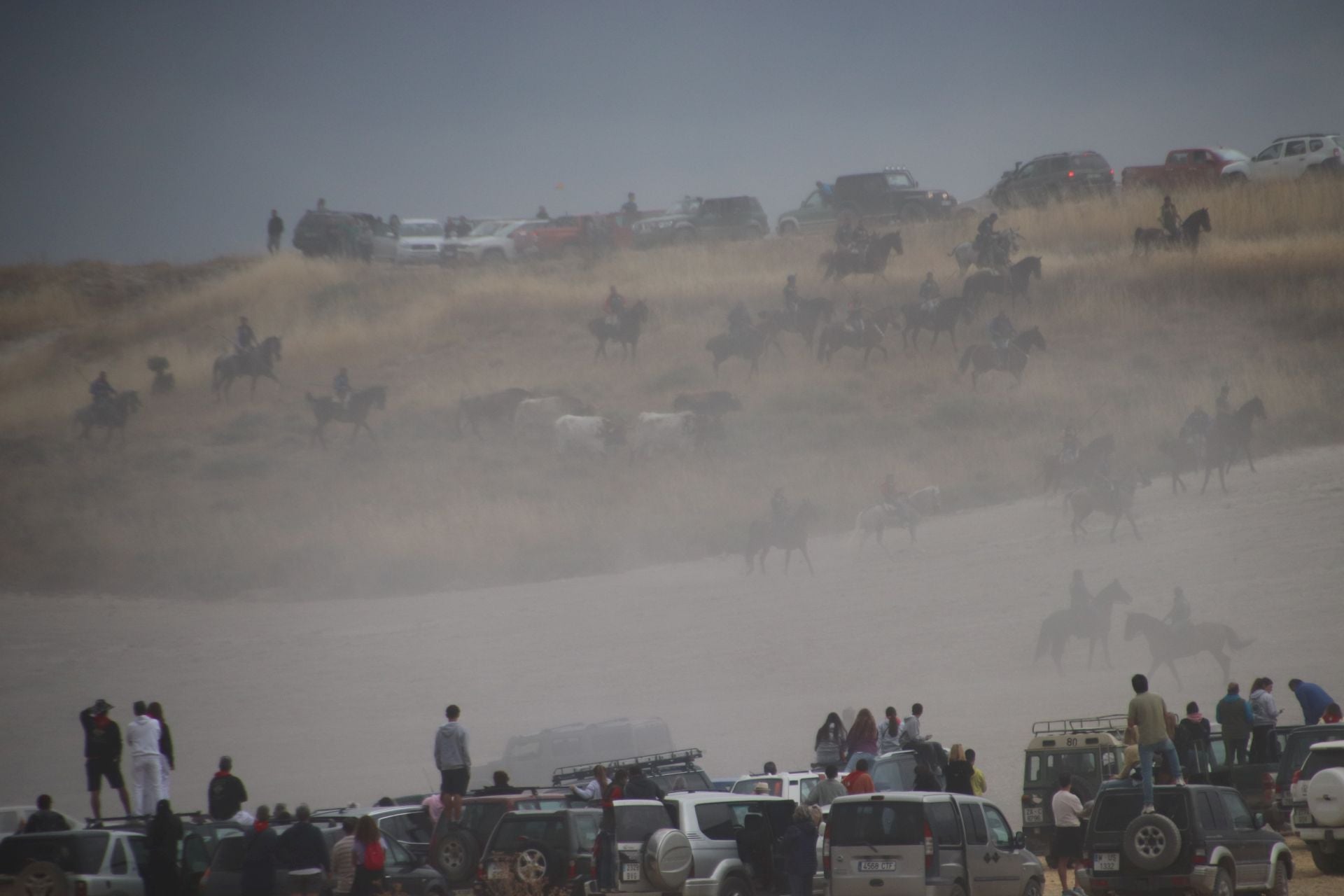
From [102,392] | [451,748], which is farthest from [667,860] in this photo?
[102,392]

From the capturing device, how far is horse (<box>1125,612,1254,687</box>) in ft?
80.1

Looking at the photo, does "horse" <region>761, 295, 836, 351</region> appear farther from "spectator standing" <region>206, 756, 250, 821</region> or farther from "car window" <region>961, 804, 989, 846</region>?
"car window" <region>961, 804, 989, 846</region>

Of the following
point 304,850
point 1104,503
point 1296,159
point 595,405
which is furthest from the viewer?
point 1296,159

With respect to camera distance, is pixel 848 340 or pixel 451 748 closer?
pixel 451 748

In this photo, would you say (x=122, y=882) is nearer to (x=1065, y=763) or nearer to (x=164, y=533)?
(x=1065, y=763)

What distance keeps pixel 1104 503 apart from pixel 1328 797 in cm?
1866

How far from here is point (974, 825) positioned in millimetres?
11703

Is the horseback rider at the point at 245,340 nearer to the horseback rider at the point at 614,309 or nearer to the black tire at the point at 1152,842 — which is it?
the horseback rider at the point at 614,309

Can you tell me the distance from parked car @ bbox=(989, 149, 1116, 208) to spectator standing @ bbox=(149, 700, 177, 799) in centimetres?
4063

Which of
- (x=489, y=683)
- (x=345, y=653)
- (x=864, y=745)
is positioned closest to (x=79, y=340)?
(x=345, y=653)

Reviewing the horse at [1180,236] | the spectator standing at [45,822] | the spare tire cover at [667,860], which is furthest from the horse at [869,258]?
the spectator standing at [45,822]

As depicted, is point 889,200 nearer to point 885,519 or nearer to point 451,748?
point 885,519

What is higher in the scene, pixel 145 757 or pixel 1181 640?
pixel 145 757

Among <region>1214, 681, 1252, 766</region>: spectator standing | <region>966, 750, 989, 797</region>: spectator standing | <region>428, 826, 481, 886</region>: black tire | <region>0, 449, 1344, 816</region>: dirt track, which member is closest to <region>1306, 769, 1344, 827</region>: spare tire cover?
<region>1214, 681, 1252, 766</region>: spectator standing
